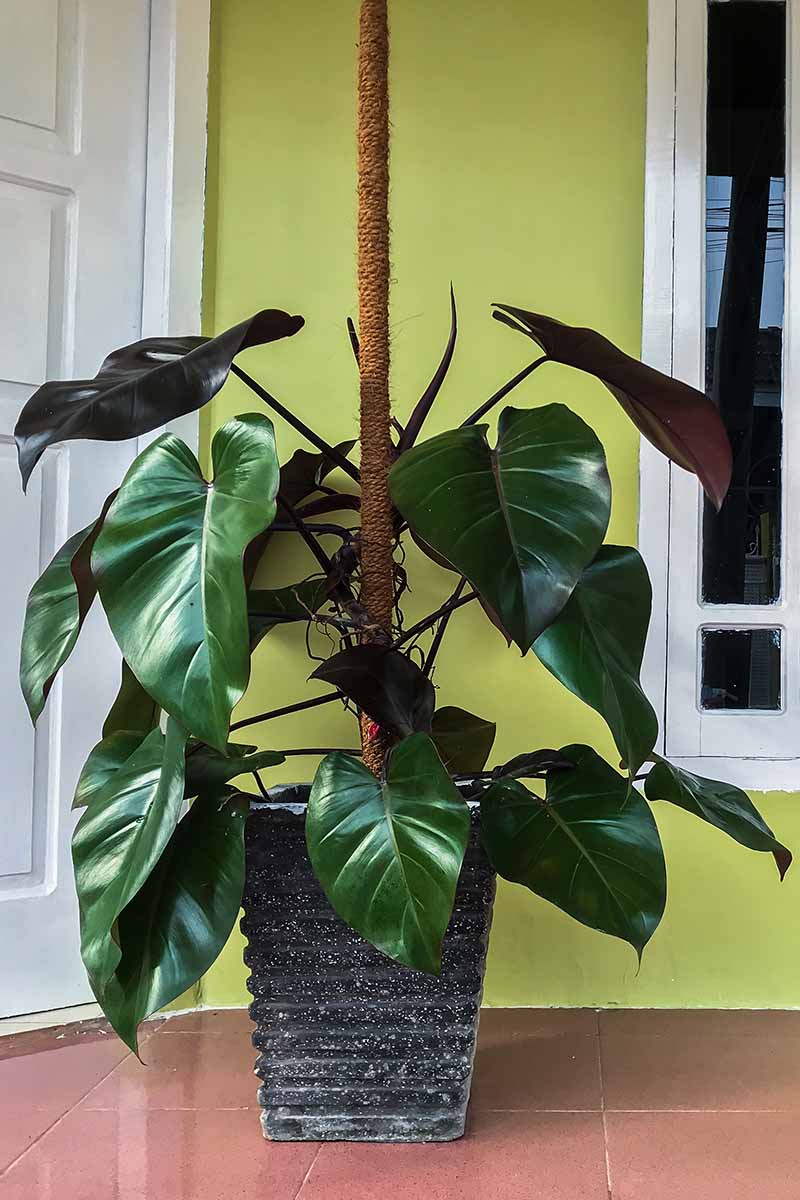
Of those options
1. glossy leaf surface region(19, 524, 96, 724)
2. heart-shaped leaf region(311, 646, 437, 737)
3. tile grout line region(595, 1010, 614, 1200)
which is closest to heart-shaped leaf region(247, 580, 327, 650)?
heart-shaped leaf region(311, 646, 437, 737)

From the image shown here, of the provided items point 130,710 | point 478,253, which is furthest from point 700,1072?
point 478,253

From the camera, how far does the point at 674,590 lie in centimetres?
175

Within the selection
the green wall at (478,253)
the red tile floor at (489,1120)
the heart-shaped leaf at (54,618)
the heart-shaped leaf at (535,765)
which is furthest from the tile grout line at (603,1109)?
the heart-shaped leaf at (54,618)

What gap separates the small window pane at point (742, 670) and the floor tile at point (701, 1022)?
0.48 metres

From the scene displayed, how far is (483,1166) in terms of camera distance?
45.9 inches

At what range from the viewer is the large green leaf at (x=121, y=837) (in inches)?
39.7

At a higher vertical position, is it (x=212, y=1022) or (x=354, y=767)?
(x=354, y=767)

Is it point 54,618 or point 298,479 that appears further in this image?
point 298,479

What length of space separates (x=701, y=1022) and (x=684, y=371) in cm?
102

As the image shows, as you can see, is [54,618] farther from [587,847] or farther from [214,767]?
[587,847]

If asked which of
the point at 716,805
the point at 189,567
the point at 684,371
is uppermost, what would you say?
the point at 684,371

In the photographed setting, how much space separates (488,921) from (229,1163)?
384mm

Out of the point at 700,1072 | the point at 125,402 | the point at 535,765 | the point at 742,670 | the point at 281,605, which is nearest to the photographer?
the point at 125,402

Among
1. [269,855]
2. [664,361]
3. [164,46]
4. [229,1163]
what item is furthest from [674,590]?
[164,46]
